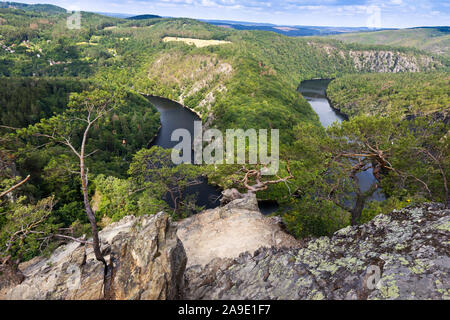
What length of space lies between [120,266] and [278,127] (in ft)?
208

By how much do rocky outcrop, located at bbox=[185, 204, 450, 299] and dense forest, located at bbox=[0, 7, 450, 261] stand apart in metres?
5.58

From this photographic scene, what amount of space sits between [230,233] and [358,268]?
12605 mm

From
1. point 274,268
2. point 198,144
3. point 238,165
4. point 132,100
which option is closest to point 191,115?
point 132,100

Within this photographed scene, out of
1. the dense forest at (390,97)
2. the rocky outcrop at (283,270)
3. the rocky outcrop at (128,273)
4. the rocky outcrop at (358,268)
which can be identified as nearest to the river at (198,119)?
the dense forest at (390,97)

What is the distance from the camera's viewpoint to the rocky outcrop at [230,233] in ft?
60.5

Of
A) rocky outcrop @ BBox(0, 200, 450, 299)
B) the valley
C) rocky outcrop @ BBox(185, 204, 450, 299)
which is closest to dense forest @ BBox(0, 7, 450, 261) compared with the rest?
the valley

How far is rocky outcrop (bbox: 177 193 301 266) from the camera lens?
18.5m

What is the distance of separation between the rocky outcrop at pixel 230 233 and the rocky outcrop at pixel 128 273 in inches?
235

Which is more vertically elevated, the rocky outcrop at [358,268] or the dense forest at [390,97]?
the dense forest at [390,97]

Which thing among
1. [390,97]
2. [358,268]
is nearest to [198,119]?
[390,97]

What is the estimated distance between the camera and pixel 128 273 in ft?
36.4

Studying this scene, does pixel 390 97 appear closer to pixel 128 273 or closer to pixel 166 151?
pixel 166 151

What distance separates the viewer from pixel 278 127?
69875 mm

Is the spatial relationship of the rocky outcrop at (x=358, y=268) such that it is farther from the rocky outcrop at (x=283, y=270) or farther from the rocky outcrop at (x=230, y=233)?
the rocky outcrop at (x=230, y=233)
